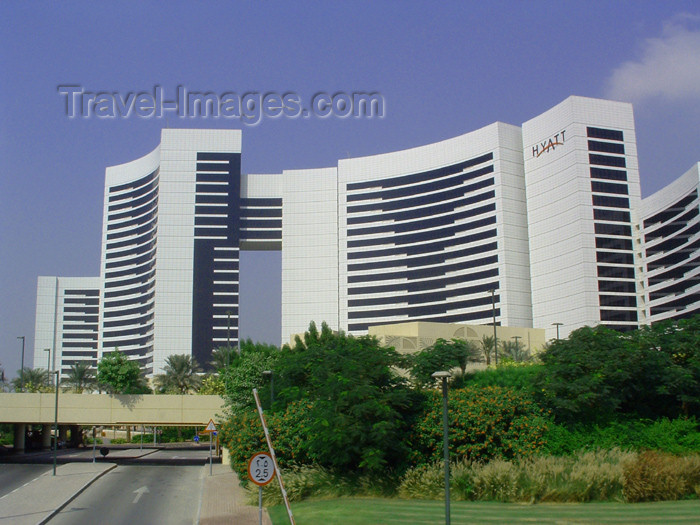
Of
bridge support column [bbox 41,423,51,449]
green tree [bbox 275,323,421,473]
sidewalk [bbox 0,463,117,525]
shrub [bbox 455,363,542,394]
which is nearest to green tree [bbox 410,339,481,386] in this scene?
shrub [bbox 455,363,542,394]

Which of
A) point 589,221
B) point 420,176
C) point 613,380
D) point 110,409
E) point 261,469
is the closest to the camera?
point 261,469

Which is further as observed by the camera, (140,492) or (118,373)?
(118,373)

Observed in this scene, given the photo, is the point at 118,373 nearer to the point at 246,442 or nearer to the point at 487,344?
the point at 487,344

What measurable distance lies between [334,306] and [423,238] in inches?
877

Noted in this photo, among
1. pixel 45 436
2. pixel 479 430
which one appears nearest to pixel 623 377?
pixel 479 430

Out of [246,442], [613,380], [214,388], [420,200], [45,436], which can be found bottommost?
[45,436]

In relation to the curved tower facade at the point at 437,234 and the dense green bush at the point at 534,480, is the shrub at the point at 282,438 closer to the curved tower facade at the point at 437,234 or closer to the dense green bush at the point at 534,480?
the dense green bush at the point at 534,480

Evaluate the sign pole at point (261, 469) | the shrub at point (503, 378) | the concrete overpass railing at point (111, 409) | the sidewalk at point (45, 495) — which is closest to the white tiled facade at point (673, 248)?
the shrub at point (503, 378)

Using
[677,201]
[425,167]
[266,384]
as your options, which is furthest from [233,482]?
[425,167]

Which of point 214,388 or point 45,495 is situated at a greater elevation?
point 214,388

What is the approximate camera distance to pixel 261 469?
59.3 ft

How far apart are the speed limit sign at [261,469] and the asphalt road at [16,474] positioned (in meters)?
22.7

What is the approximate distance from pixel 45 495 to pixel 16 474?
45.1 feet

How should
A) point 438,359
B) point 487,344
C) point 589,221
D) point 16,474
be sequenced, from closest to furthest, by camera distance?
point 438,359
point 16,474
point 487,344
point 589,221
